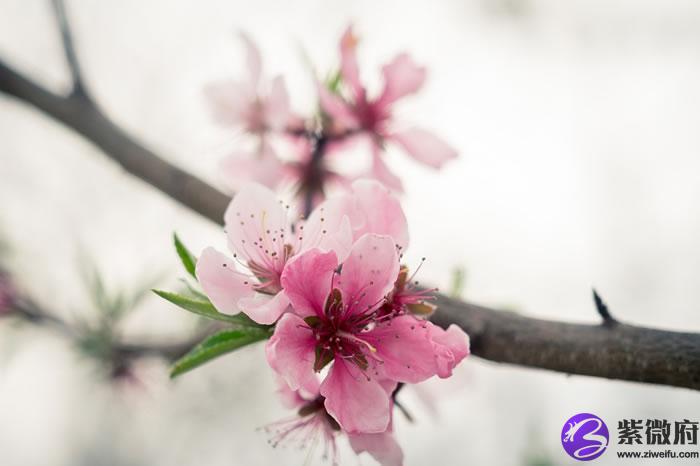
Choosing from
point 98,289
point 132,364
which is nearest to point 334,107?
point 98,289

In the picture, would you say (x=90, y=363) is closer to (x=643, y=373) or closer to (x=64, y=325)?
(x=64, y=325)

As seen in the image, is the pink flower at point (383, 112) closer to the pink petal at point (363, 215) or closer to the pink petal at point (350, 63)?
the pink petal at point (350, 63)

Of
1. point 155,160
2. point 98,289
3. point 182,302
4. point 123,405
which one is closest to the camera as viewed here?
point 182,302

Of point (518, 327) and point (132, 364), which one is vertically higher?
point (518, 327)

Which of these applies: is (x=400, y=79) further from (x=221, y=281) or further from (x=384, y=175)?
(x=221, y=281)

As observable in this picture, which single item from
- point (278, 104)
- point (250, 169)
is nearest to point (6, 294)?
point (250, 169)

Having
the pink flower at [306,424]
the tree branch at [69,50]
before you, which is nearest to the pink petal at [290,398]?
the pink flower at [306,424]

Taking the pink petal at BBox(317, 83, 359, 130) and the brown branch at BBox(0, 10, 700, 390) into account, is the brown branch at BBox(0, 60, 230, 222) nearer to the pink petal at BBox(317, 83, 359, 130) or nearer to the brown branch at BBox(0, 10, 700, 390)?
the brown branch at BBox(0, 10, 700, 390)
